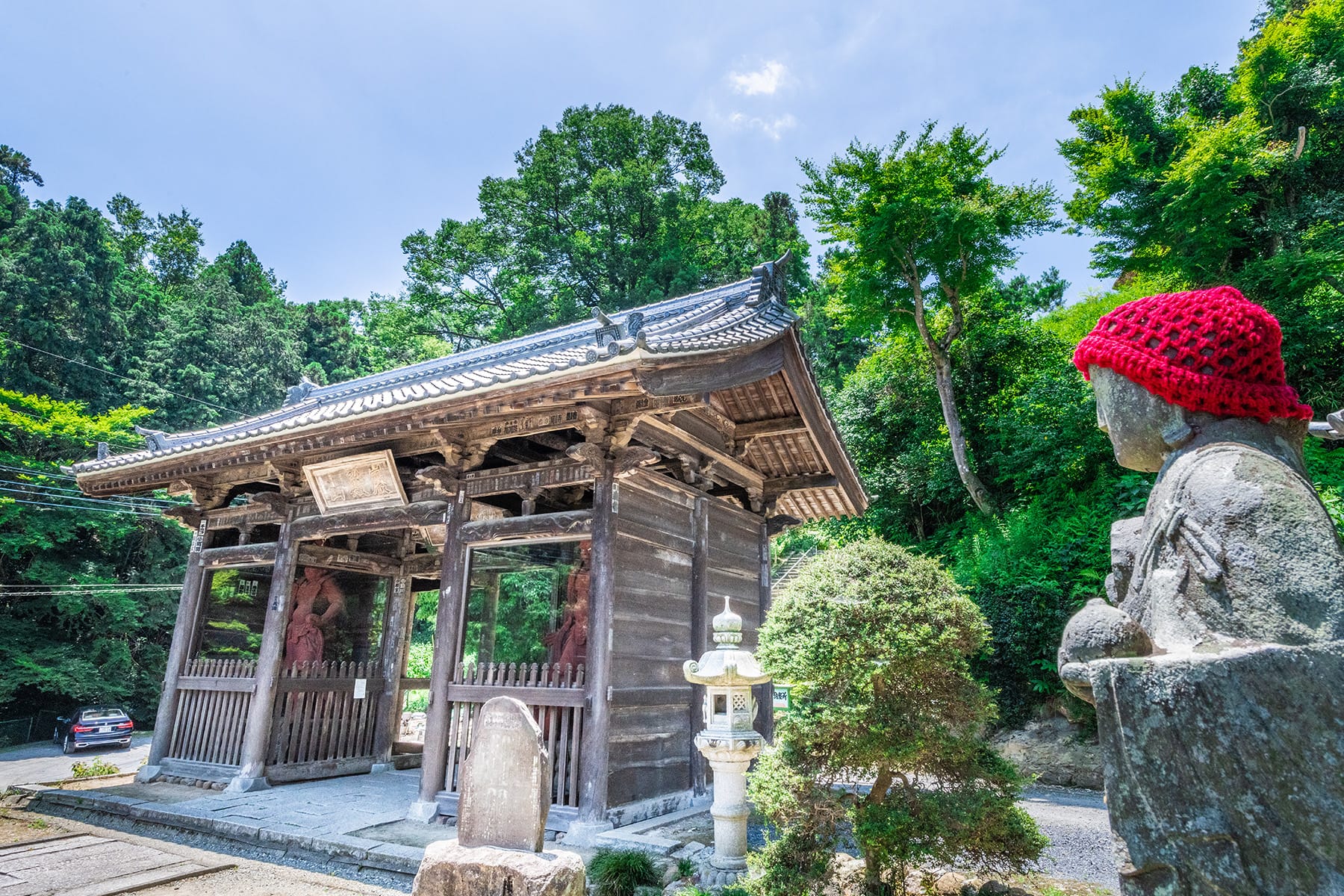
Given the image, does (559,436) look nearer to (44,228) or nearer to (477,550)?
(477,550)

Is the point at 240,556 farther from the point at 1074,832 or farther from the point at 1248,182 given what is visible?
the point at 1248,182

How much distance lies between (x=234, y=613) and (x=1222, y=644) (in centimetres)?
1136

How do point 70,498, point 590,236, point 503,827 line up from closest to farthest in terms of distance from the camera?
point 503,827
point 70,498
point 590,236

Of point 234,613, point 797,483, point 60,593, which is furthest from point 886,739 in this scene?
point 60,593

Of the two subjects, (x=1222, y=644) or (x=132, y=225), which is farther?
(x=132, y=225)

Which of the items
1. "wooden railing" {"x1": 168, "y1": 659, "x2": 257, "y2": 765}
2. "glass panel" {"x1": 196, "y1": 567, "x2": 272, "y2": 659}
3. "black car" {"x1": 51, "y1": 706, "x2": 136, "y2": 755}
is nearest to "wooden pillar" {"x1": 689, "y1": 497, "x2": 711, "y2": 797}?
"wooden railing" {"x1": 168, "y1": 659, "x2": 257, "y2": 765}

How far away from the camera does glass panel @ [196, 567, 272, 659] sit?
9891 mm

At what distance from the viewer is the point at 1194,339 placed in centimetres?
204

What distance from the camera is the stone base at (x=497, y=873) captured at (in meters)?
3.70

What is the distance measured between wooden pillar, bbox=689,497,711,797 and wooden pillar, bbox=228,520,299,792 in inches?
204

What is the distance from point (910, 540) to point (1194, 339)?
16.6 metres

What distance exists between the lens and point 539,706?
263 inches

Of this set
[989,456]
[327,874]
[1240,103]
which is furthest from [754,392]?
[1240,103]

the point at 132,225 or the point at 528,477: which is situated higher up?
the point at 132,225
